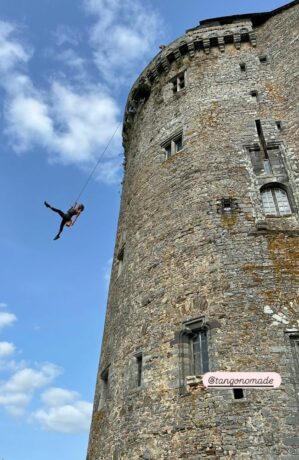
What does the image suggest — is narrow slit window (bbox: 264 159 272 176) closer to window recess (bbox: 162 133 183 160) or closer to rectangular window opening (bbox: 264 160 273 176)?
rectangular window opening (bbox: 264 160 273 176)

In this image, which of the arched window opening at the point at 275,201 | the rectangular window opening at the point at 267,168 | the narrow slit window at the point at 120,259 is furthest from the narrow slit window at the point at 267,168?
the narrow slit window at the point at 120,259

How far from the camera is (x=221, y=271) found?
10383 mm

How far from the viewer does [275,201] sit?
38.8ft

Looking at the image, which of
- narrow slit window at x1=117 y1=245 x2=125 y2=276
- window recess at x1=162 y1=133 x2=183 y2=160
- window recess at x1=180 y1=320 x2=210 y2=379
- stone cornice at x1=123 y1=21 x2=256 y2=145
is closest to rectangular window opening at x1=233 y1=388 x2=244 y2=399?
window recess at x1=180 y1=320 x2=210 y2=379

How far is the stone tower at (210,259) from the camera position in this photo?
8734 mm

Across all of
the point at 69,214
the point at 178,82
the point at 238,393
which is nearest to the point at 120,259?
the point at 69,214

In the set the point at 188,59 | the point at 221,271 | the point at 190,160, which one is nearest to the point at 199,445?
the point at 221,271

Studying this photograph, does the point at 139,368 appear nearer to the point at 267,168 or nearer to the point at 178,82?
the point at 267,168

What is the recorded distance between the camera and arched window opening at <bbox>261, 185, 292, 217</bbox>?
11562 millimetres

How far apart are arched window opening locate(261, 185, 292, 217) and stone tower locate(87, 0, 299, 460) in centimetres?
4

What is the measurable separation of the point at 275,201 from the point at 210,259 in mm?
2663

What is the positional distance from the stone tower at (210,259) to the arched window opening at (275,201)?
0.12 ft

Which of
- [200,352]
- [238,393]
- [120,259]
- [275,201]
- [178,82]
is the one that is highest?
[178,82]

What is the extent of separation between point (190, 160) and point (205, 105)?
2.55 metres
